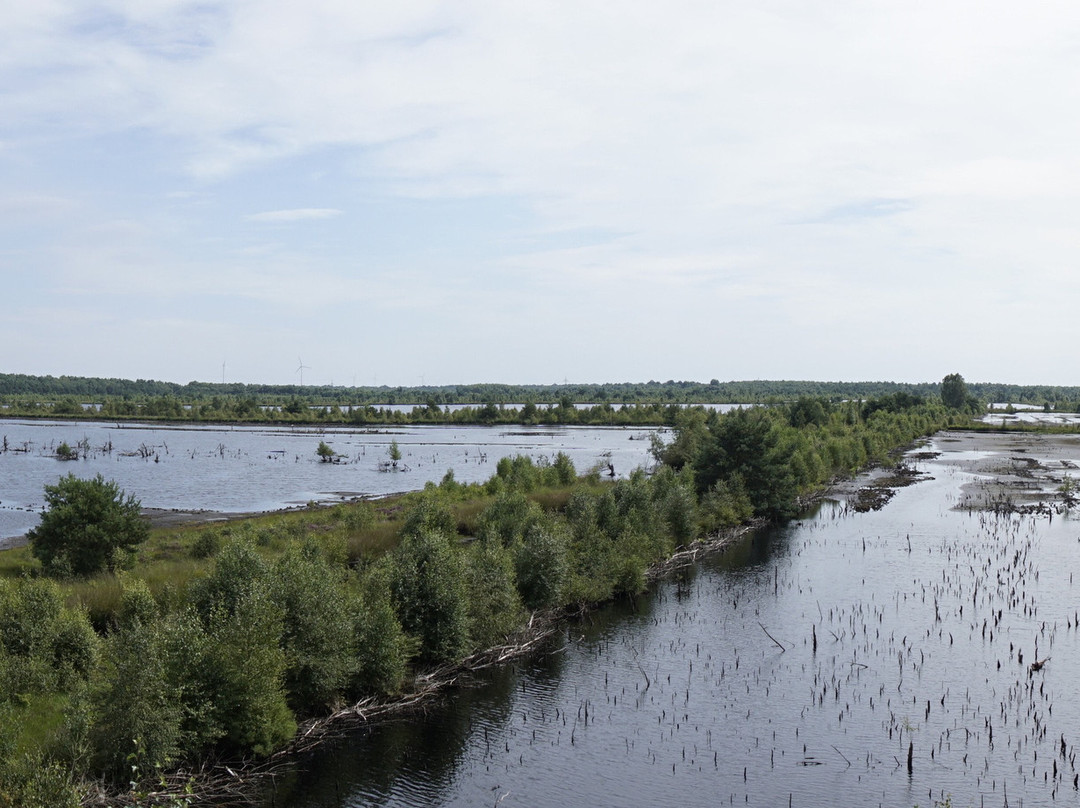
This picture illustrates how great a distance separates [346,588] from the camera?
36.2 metres

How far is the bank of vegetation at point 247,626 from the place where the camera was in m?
25.4

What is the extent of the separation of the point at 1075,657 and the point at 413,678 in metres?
30.2

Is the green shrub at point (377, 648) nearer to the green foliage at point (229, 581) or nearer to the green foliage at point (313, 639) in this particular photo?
the green foliage at point (313, 639)

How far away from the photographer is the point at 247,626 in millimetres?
29219

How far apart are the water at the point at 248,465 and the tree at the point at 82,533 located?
85.4 ft

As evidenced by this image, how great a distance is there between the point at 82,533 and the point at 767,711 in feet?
119

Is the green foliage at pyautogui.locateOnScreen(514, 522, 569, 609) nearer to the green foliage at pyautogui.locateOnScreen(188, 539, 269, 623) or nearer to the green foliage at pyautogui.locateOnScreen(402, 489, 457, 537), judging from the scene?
the green foliage at pyautogui.locateOnScreen(402, 489, 457, 537)

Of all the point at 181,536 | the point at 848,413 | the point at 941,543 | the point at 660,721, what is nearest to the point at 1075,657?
the point at 660,721

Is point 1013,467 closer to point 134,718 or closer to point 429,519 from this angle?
point 429,519

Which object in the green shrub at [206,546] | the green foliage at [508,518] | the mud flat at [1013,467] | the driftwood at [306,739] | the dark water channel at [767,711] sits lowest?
the dark water channel at [767,711]

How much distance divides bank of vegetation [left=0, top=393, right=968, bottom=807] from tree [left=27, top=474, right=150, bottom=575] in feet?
1.15

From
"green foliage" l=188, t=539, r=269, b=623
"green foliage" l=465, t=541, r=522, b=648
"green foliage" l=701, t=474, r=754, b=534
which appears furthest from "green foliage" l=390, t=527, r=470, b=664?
"green foliage" l=701, t=474, r=754, b=534

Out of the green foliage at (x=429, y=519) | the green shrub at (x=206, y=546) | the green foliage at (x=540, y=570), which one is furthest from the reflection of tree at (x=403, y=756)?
the green shrub at (x=206, y=546)

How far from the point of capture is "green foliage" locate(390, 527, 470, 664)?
121 feet
